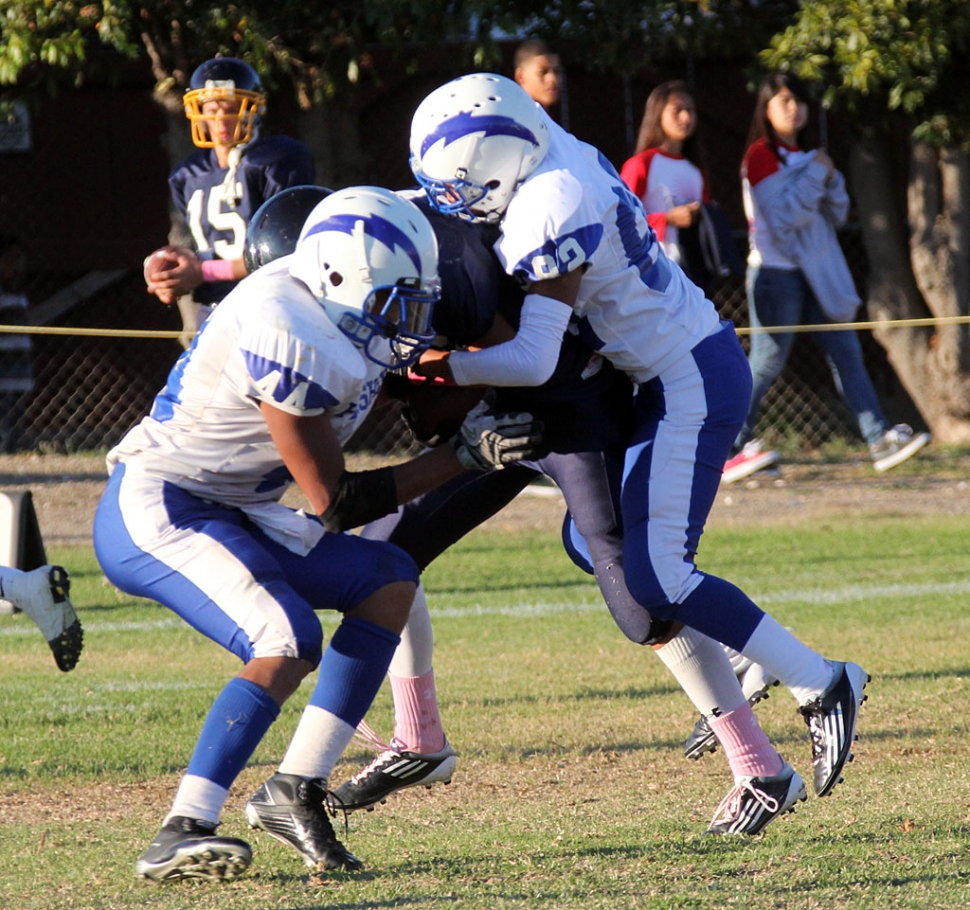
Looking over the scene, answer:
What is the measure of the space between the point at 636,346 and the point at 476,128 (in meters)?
0.65

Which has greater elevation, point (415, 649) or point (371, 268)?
point (371, 268)

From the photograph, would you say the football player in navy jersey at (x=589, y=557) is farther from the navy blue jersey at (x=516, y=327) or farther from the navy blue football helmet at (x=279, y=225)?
the navy blue football helmet at (x=279, y=225)

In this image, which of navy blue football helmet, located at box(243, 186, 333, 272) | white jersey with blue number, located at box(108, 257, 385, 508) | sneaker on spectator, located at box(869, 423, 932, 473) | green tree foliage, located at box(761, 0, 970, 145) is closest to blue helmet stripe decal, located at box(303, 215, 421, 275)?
white jersey with blue number, located at box(108, 257, 385, 508)

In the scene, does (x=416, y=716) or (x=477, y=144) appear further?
(x=416, y=716)

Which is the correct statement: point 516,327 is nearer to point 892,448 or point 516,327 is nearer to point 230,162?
point 230,162

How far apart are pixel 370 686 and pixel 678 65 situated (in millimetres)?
8561

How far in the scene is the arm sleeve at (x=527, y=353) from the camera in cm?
337

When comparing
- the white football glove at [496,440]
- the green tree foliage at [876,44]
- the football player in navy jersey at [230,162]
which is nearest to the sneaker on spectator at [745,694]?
the white football glove at [496,440]

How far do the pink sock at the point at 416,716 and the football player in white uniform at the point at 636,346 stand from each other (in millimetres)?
617

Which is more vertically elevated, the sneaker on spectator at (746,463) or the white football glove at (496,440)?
the white football glove at (496,440)

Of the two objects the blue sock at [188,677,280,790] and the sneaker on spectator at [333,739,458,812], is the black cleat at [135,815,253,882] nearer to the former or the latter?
the blue sock at [188,677,280,790]

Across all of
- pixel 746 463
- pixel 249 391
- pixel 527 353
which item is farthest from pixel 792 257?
pixel 249 391

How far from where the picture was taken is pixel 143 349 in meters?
10.9

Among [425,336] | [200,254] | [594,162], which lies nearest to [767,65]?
[200,254]
